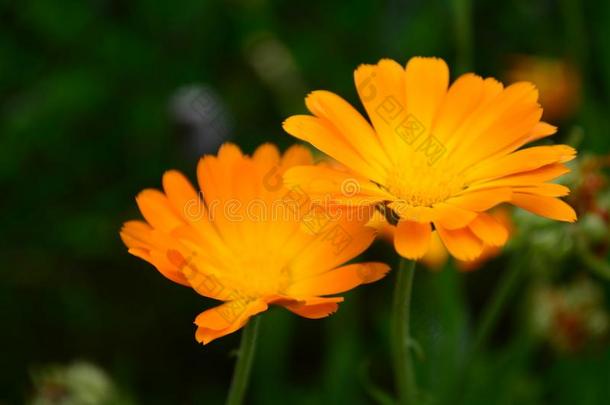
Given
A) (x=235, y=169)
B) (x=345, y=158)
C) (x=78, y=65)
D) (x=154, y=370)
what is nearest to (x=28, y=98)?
(x=78, y=65)

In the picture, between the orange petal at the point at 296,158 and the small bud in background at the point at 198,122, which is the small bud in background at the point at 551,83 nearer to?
the small bud in background at the point at 198,122

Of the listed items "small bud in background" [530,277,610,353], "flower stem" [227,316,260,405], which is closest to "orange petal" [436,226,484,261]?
"flower stem" [227,316,260,405]

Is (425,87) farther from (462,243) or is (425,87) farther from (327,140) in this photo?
(462,243)

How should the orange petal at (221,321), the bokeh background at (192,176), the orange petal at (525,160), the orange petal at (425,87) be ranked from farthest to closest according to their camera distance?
1. the bokeh background at (192,176)
2. the orange petal at (425,87)
3. the orange petal at (525,160)
4. the orange petal at (221,321)

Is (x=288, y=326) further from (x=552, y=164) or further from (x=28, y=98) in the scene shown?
(x=552, y=164)

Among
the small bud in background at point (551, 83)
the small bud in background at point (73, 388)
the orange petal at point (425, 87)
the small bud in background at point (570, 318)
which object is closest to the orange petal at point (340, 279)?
the orange petal at point (425, 87)

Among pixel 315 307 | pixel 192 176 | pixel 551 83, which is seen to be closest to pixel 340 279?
pixel 315 307
